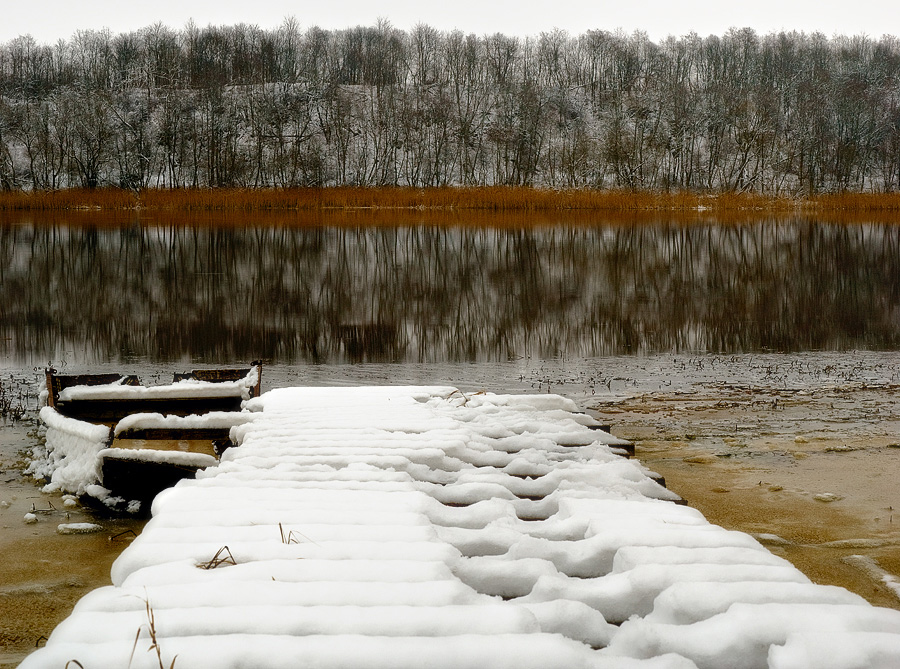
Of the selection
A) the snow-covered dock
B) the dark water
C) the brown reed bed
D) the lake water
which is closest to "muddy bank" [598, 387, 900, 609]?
the lake water

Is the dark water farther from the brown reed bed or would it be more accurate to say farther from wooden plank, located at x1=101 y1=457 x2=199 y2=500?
the brown reed bed

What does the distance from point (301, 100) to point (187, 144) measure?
35.0ft

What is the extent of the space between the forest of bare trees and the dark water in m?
27.5

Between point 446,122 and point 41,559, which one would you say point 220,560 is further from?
point 446,122

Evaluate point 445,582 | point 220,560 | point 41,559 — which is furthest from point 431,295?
point 445,582

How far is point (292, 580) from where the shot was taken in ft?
9.31

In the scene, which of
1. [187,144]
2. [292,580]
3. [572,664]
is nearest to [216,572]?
[292,580]

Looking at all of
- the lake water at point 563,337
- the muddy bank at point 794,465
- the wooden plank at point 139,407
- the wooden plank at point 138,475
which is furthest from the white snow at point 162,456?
the muddy bank at point 794,465

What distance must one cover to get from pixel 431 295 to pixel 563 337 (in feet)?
14.4

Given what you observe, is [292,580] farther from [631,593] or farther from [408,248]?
[408,248]

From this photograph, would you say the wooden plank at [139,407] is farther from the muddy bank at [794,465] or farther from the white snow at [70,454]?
the muddy bank at [794,465]

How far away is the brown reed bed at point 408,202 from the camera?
41.4 m

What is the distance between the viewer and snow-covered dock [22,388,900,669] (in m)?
2.40

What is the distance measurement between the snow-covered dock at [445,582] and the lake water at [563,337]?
1.29m
